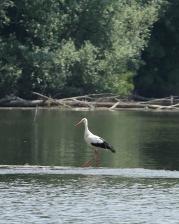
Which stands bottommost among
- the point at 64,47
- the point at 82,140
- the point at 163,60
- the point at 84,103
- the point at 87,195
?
the point at 87,195

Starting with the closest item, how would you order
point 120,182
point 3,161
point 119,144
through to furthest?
point 120,182 → point 3,161 → point 119,144

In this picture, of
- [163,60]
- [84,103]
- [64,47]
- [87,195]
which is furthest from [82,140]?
[163,60]

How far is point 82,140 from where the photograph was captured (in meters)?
42.4

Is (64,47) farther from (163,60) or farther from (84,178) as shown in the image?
Result: (84,178)

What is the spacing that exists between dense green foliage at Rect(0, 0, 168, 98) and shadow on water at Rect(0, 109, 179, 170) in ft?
17.2

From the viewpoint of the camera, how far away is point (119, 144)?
41312 millimetres

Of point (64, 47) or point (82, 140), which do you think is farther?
point (64, 47)

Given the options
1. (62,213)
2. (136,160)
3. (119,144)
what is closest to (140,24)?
(119,144)

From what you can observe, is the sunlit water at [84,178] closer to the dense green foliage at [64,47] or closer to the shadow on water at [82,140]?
the shadow on water at [82,140]

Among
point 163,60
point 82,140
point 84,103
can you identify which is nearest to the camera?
point 82,140

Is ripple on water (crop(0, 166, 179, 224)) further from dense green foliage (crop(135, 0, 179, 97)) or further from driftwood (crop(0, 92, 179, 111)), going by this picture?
dense green foliage (crop(135, 0, 179, 97))

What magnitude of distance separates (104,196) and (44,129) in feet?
69.7

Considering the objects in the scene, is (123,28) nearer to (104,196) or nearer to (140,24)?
(140,24)

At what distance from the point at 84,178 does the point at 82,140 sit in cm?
1328
